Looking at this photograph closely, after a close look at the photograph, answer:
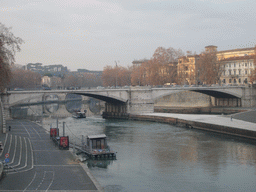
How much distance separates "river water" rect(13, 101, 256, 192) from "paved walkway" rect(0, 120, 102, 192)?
1.36m

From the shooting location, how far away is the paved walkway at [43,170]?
13.8m

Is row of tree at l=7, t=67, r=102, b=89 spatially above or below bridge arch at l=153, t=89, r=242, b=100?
above

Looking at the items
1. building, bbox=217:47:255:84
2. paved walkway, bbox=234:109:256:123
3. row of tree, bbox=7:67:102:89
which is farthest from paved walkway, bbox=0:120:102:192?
building, bbox=217:47:255:84

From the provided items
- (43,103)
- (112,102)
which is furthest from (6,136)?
(43,103)

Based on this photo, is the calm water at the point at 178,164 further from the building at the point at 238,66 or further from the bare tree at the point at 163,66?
the building at the point at 238,66

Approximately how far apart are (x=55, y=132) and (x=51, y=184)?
39.5 ft

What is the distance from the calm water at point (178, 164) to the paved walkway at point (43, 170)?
1.41m

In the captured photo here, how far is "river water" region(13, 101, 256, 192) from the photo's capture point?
16281 millimetres

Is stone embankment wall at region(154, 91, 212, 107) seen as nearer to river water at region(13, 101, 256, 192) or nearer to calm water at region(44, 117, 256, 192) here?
river water at region(13, 101, 256, 192)

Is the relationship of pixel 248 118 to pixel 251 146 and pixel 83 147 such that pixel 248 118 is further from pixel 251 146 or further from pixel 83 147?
pixel 83 147

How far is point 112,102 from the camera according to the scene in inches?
1969

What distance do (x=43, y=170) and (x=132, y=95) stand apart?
30.3 meters

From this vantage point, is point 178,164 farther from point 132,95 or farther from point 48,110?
point 48,110

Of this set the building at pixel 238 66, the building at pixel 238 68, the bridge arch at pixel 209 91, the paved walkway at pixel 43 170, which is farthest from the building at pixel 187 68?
the paved walkway at pixel 43 170
